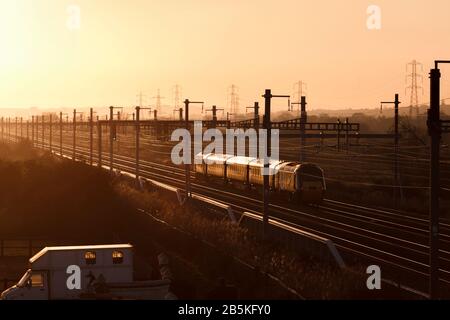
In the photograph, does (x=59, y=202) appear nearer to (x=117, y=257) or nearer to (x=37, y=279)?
(x=117, y=257)

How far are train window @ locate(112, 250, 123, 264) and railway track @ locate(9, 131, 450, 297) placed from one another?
305 inches

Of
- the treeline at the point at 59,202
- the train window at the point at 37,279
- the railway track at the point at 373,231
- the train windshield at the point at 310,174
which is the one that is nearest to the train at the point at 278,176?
the train windshield at the point at 310,174

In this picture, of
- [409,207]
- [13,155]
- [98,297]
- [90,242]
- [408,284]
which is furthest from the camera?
[13,155]

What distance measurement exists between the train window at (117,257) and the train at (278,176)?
2432 cm

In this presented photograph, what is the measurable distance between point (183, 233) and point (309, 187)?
19.2 meters

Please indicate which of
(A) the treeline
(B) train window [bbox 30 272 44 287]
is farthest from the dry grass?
(B) train window [bbox 30 272 44 287]

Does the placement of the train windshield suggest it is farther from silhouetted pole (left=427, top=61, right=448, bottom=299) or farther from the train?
silhouetted pole (left=427, top=61, right=448, bottom=299)

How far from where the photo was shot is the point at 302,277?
21875mm

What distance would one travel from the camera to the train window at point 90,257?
82.9 ft

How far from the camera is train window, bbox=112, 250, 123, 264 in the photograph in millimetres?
25188

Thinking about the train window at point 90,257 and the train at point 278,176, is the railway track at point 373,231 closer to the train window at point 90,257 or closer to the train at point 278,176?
the train at point 278,176
